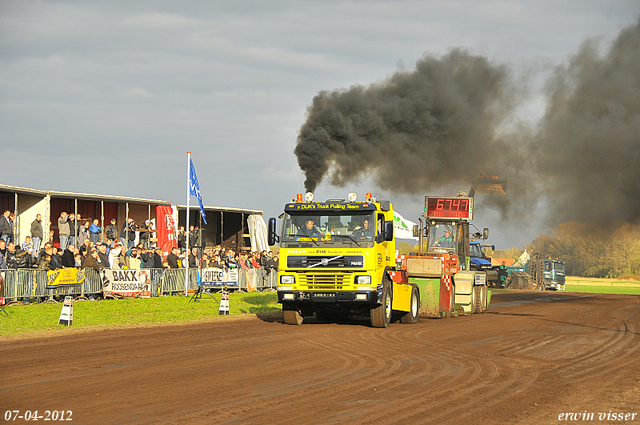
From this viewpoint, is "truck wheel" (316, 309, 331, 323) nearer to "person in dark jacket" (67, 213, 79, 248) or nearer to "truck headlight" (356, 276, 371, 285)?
"truck headlight" (356, 276, 371, 285)

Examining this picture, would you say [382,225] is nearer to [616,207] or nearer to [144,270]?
[144,270]

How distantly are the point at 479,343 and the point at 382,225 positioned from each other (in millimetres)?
3832

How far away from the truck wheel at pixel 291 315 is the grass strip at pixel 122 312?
9.35 feet

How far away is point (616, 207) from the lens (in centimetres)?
2552

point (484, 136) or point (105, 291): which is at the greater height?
point (484, 136)

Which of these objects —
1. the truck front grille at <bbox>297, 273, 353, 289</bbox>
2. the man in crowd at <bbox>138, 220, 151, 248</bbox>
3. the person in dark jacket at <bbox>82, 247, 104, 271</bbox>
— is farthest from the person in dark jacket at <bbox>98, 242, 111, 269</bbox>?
the truck front grille at <bbox>297, 273, 353, 289</bbox>

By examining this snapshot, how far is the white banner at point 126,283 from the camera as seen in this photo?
67.5 feet

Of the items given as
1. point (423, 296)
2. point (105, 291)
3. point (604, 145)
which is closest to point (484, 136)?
point (604, 145)

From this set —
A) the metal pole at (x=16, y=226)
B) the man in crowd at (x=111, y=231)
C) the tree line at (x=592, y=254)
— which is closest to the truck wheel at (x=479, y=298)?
the man in crowd at (x=111, y=231)

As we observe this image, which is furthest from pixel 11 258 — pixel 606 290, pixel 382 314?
pixel 606 290

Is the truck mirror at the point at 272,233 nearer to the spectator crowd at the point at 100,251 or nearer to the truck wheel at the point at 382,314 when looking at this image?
the truck wheel at the point at 382,314

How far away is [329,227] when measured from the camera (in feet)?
49.4

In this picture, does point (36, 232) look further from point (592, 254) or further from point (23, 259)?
point (592, 254)

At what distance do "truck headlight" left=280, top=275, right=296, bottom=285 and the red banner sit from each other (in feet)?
45.1
